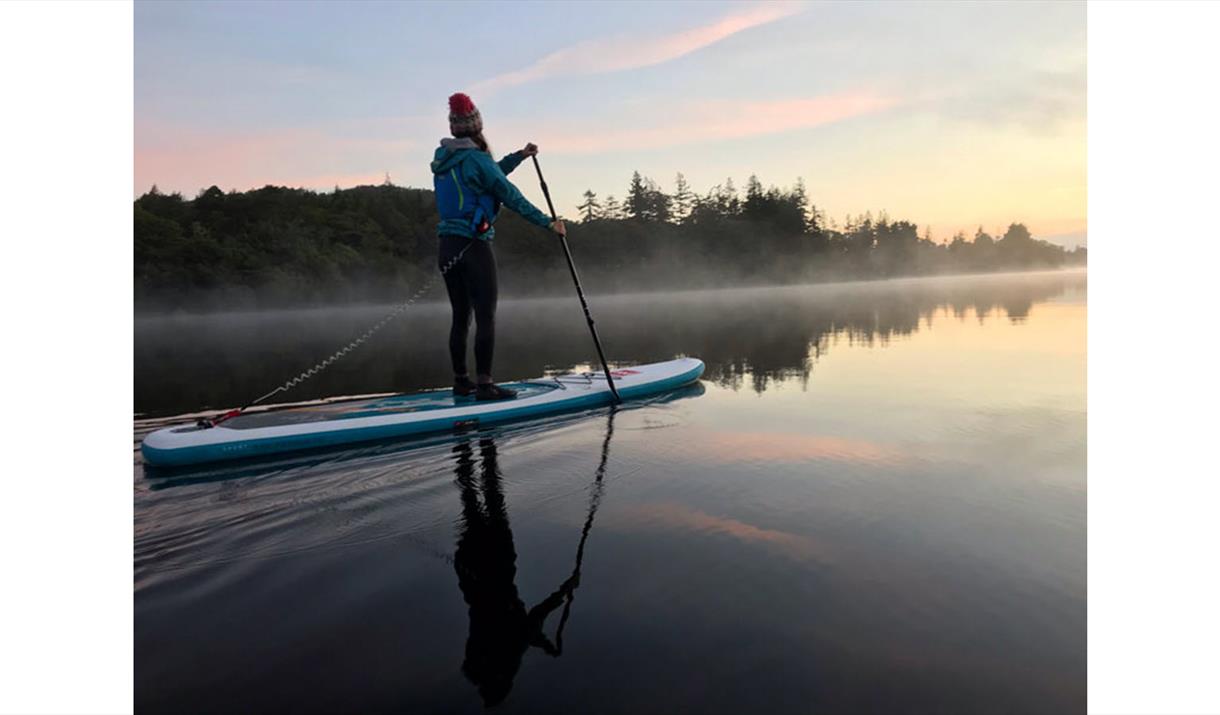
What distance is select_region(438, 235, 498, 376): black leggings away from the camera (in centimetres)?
772

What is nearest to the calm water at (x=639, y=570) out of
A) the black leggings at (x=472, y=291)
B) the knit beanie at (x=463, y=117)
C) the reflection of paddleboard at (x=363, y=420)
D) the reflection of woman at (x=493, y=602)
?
the reflection of woman at (x=493, y=602)

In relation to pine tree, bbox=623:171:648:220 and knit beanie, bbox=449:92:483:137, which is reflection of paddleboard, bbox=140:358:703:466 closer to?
knit beanie, bbox=449:92:483:137

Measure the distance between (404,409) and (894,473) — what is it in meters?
5.08

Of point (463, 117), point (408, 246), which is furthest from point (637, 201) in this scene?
point (463, 117)

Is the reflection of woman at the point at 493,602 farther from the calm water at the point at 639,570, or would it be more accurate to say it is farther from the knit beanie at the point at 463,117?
the knit beanie at the point at 463,117

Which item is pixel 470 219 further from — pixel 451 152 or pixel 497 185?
pixel 451 152

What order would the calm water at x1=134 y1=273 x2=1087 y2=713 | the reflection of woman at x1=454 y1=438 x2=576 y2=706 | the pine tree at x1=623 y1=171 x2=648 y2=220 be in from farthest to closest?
the pine tree at x1=623 y1=171 x2=648 y2=220, the reflection of woman at x1=454 y1=438 x2=576 y2=706, the calm water at x1=134 y1=273 x2=1087 y2=713

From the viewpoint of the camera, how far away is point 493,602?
3.17 meters

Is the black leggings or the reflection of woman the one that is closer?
the reflection of woman

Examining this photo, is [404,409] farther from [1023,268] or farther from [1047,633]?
[1023,268]

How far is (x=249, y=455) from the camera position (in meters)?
6.35

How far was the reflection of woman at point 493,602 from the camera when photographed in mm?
2633

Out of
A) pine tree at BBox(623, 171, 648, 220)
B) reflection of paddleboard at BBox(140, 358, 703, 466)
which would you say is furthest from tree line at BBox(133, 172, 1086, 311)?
reflection of paddleboard at BBox(140, 358, 703, 466)

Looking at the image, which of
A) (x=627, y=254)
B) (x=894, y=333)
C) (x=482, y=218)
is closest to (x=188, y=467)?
(x=482, y=218)
